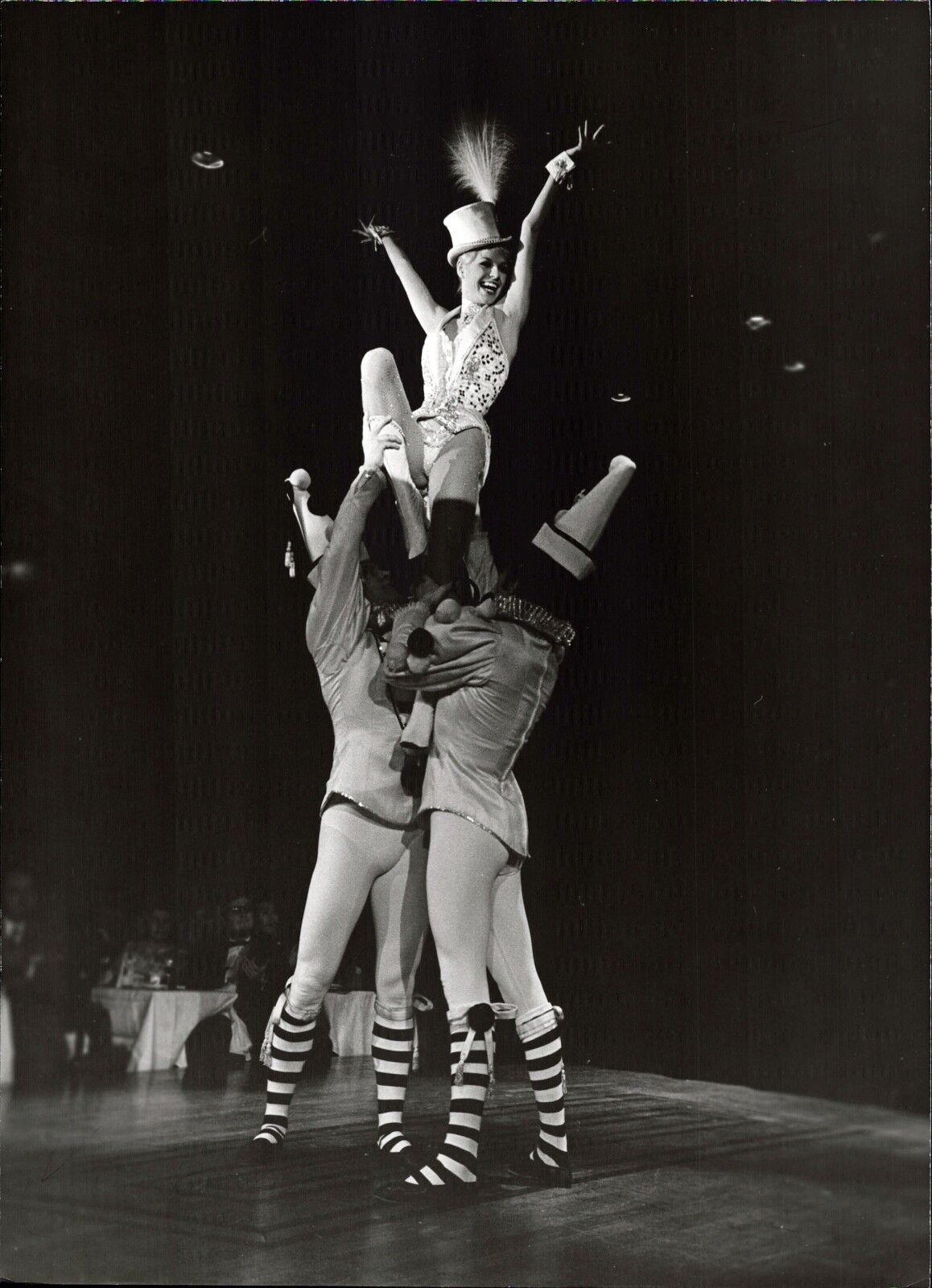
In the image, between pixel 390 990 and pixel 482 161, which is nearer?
pixel 390 990

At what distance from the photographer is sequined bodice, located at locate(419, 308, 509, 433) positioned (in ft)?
13.6

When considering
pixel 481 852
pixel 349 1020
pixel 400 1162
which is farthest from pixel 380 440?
pixel 400 1162

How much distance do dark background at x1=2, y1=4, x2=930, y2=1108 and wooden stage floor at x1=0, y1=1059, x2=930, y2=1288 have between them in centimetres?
19

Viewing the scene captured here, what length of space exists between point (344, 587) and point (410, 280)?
3.20 ft

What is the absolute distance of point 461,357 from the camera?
4148mm

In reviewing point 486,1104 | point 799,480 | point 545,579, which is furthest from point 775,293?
point 486,1104

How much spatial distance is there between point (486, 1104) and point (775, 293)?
8.68ft

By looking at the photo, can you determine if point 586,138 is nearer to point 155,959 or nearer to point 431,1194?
point 155,959

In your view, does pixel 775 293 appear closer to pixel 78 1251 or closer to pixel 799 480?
pixel 799 480

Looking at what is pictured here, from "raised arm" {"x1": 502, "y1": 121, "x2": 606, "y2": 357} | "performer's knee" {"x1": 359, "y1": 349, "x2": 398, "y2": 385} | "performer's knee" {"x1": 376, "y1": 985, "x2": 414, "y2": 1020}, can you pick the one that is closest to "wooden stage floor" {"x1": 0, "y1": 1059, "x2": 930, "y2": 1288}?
"performer's knee" {"x1": 376, "y1": 985, "x2": 414, "y2": 1020}

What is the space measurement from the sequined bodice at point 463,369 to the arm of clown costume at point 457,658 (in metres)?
0.61

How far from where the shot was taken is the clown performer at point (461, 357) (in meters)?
4.10

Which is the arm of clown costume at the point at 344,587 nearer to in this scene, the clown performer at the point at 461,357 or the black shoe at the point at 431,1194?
the clown performer at the point at 461,357

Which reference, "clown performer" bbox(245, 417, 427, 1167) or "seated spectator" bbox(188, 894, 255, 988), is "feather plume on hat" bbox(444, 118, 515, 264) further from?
"seated spectator" bbox(188, 894, 255, 988)
